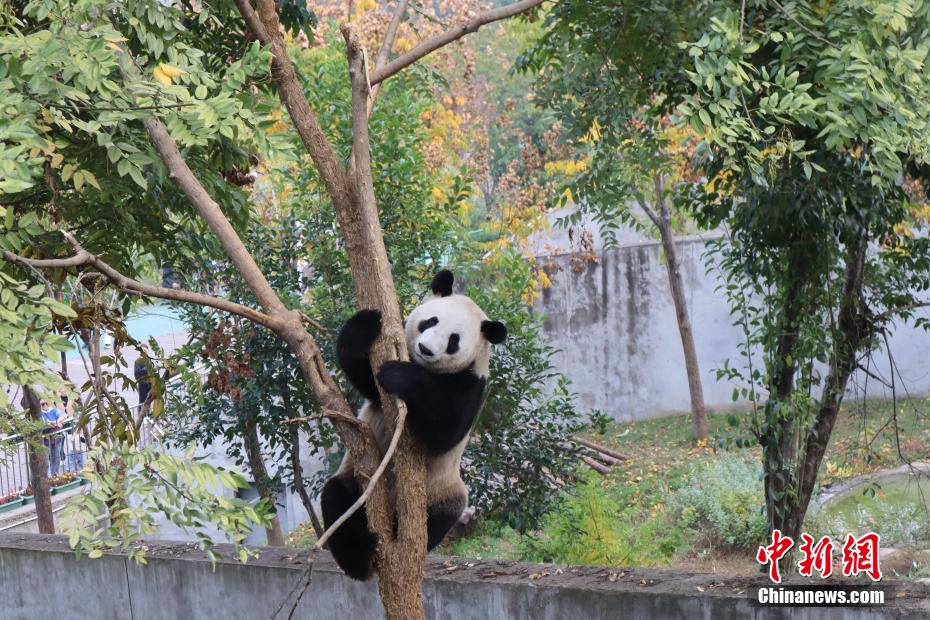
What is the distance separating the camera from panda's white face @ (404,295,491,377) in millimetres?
3932

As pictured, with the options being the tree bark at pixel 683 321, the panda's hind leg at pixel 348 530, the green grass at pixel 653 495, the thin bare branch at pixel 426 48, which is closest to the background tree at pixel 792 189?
the green grass at pixel 653 495

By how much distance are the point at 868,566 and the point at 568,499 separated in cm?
206

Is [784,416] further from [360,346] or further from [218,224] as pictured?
[218,224]

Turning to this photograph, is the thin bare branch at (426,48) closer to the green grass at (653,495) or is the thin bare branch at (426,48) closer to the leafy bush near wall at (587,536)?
the green grass at (653,495)

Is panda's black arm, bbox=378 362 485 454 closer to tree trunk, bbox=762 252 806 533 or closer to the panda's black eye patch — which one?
the panda's black eye patch

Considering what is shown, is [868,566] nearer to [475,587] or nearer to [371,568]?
[475,587]

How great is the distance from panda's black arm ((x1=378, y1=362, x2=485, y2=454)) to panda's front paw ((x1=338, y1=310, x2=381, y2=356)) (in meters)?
0.19

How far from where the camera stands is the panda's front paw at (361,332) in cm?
329

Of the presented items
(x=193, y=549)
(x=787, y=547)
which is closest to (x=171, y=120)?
(x=193, y=549)

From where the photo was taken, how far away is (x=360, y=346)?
11.8 feet

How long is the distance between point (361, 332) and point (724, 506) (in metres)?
6.48

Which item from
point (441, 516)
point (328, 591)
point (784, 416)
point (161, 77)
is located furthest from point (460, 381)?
point (784, 416)

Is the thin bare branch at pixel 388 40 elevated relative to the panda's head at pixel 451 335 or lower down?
elevated

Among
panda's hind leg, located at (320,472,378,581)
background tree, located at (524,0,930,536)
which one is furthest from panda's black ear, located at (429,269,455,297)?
background tree, located at (524,0,930,536)
